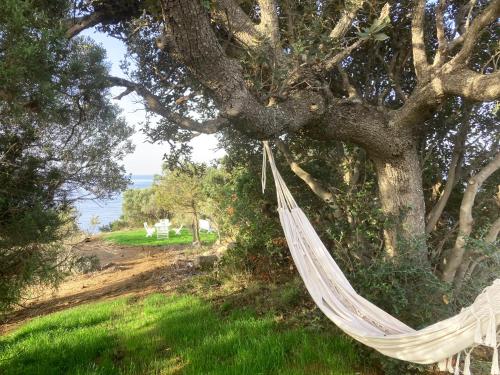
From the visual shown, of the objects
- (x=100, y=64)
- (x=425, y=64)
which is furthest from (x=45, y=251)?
(x=425, y=64)

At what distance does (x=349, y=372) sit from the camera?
7.38ft

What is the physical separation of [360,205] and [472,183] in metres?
0.86

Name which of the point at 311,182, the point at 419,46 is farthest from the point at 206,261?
the point at 419,46

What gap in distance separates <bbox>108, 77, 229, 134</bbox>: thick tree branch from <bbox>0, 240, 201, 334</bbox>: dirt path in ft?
7.42

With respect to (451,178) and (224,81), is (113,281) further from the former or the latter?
(451,178)

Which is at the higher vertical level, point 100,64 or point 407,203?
point 100,64

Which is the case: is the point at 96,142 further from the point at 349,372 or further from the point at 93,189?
the point at 349,372

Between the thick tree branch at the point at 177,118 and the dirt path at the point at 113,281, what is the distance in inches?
89.1

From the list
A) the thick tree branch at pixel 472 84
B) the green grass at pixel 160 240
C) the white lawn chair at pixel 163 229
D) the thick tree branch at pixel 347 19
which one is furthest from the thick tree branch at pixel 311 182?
the white lawn chair at pixel 163 229

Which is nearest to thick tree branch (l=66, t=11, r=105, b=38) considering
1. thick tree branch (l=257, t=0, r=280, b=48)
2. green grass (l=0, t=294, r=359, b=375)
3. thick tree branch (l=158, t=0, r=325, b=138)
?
thick tree branch (l=158, t=0, r=325, b=138)

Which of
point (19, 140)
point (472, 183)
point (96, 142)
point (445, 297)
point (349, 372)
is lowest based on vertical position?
point (349, 372)

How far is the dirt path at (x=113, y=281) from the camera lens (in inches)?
223

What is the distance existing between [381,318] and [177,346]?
1734 mm

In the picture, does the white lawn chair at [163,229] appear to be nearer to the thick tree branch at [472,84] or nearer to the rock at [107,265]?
the rock at [107,265]
